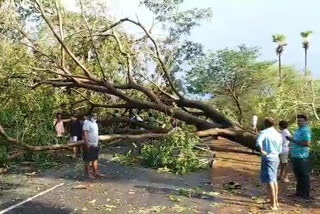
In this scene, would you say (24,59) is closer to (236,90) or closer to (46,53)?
(46,53)

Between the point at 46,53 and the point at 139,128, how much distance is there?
4.05m

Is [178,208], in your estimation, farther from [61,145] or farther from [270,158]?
[61,145]

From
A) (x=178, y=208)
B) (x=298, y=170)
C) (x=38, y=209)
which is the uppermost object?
(x=298, y=170)

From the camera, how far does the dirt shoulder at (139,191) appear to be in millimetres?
8383

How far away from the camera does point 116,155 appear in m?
14.6

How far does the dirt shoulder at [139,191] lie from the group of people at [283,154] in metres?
0.35

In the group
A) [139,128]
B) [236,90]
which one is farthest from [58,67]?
[236,90]

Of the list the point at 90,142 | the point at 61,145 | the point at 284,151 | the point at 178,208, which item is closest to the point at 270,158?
the point at 178,208

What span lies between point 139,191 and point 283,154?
136 inches

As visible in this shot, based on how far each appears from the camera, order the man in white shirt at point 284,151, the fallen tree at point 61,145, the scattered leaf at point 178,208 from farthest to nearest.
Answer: the fallen tree at point 61,145 → the man in white shirt at point 284,151 → the scattered leaf at point 178,208

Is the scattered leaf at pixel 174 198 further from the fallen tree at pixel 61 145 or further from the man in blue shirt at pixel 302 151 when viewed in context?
the fallen tree at pixel 61 145

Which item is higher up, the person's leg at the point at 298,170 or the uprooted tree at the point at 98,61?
the uprooted tree at the point at 98,61

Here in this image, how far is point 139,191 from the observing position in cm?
973

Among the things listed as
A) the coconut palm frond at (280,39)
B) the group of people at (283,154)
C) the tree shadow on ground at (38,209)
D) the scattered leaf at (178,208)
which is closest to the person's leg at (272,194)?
the group of people at (283,154)
